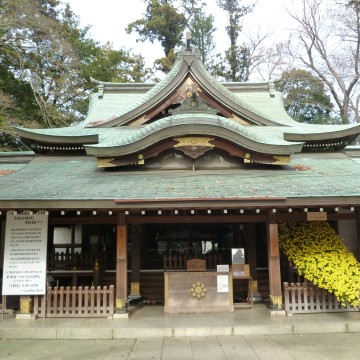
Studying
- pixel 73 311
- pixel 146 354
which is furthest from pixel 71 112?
pixel 146 354

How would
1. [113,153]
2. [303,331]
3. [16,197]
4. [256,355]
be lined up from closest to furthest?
[256,355], [303,331], [16,197], [113,153]

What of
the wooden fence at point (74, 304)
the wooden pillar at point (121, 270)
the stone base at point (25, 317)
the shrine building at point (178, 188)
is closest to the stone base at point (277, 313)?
the shrine building at point (178, 188)

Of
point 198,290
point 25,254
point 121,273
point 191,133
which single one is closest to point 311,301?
Result: point 198,290

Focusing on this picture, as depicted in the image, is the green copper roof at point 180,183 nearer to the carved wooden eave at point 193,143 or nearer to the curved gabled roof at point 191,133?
the carved wooden eave at point 193,143

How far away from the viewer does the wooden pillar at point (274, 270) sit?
856 centimetres

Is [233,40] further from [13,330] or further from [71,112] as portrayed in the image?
[13,330]

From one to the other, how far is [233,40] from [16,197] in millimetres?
34669

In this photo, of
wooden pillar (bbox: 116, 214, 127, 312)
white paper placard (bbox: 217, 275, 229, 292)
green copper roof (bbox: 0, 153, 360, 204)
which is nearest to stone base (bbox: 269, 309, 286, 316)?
white paper placard (bbox: 217, 275, 229, 292)

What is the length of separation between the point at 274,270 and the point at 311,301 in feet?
3.89

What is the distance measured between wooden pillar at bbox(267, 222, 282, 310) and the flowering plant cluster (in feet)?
1.84

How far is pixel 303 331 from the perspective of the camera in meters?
7.64

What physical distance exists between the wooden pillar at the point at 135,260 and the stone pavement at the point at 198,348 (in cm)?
315

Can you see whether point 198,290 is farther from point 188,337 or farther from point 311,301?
point 311,301

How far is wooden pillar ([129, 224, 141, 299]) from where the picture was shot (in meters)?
10.6
